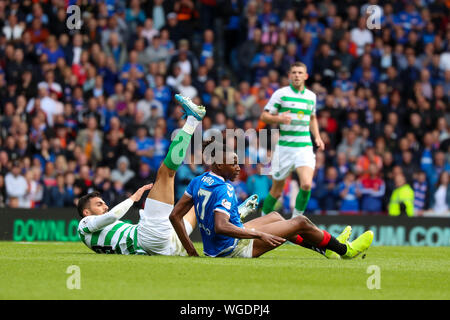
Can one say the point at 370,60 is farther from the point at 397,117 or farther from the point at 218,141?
the point at 218,141

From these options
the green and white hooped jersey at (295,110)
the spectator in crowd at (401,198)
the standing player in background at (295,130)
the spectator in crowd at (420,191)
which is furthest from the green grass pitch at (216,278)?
the spectator in crowd at (420,191)

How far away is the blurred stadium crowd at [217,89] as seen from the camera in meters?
17.7

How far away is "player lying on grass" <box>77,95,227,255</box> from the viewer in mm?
9852

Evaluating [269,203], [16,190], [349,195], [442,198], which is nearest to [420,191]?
[442,198]

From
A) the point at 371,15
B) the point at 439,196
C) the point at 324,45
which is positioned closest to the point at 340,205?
the point at 439,196

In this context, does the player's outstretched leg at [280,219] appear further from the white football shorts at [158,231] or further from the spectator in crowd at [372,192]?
the spectator in crowd at [372,192]

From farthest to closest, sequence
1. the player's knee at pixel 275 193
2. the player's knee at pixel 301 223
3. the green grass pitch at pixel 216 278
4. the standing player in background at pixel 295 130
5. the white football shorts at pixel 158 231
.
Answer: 1. the player's knee at pixel 275 193
2. the standing player in background at pixel 295 130
3. the white football shorts at pixel 158 231
4. the player's knee at pixel 301 223
5. the green grass pitch at pixel 216 278

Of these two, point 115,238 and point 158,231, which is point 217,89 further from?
point 158,231

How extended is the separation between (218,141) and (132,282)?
2302 mm

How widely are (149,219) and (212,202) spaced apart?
905 millimetres

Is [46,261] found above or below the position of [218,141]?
below

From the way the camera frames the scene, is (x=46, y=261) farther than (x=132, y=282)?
Yes

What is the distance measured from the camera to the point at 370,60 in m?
20.9

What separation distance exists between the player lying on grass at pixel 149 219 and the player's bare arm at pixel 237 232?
0.90 metres
